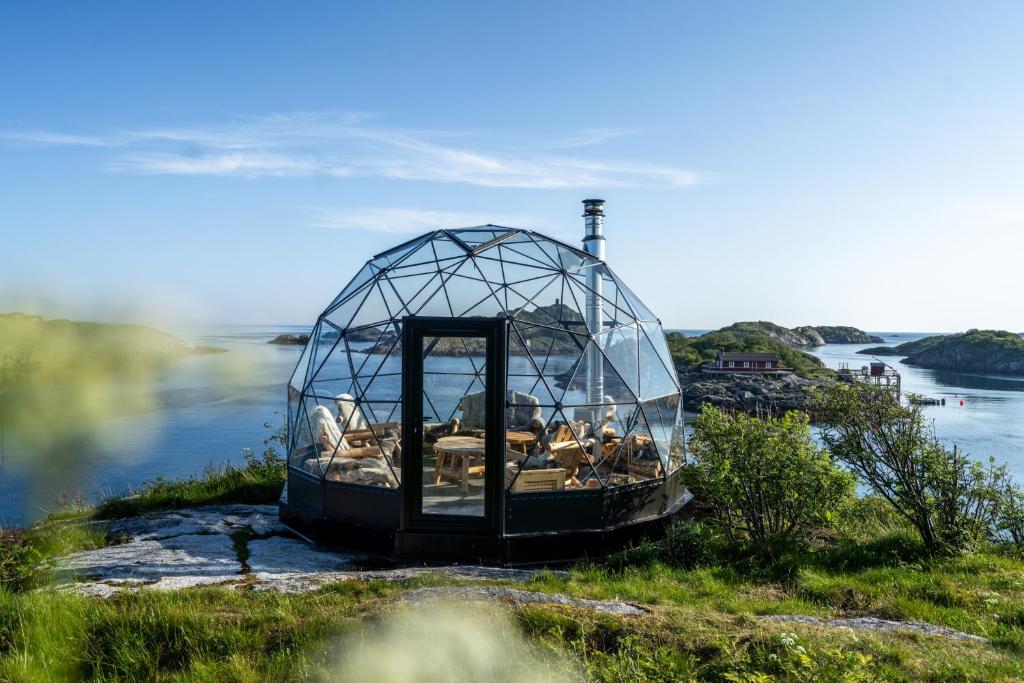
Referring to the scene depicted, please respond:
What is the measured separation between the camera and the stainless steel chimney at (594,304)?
8969mm

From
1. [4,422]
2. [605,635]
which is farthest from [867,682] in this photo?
[4,422]

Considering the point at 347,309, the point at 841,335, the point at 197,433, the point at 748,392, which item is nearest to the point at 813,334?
the point at 841,335

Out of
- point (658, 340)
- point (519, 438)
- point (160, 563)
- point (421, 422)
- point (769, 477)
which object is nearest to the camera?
point (160, 563)

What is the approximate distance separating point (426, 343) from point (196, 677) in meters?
4.57

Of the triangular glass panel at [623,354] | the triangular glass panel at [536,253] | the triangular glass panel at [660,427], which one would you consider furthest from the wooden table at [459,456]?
the triangular glass panel at [536,253]

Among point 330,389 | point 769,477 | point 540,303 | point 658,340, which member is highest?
point 540,303

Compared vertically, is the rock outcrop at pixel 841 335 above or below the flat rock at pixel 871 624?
above

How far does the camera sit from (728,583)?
7.38m

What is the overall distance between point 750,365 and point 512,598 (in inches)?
1949

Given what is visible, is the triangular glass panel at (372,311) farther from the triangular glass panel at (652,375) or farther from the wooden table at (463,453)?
the triangular glass panel at (652,375)

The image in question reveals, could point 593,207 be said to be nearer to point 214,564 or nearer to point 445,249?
point 445,249

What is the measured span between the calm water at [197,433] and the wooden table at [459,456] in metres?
1.19

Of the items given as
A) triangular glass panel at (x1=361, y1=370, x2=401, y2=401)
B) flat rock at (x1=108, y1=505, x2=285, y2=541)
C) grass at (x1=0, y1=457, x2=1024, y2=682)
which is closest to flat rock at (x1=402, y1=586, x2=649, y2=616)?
grass at (x1=0, y1=457, x2=1024, y2=682)

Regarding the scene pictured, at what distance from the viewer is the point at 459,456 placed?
8852 mm
